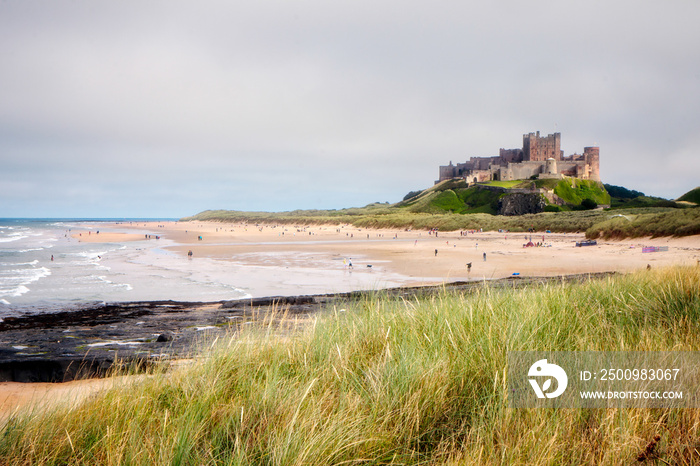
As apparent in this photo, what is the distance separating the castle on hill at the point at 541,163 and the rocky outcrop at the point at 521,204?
17.8m

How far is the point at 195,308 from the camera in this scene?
38.4 ft

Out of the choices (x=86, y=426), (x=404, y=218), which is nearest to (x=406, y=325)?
(x=86, y=426)

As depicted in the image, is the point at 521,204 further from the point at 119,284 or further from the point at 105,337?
the point at 105,337

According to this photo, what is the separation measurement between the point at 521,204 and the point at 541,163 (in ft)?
88.4

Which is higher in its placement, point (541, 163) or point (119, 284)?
point (541, 163)

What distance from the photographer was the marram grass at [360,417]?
94.0 inches

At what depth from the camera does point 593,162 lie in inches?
3829

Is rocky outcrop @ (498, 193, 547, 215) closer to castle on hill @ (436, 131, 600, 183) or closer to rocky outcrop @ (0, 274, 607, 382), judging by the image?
castle on hill @ (436, 131, 600, 183)

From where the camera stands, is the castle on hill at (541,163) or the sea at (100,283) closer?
the sea at (100,283)

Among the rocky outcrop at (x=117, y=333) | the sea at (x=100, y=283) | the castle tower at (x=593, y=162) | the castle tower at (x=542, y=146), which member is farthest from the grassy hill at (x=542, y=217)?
the sea at (x=100, y=283)

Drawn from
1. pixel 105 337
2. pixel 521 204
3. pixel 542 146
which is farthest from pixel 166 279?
pixel 542 146

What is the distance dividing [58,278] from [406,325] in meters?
19.5

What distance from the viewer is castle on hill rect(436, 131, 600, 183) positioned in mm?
95000

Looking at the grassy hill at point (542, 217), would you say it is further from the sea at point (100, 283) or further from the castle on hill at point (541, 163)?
the sea at point (100, 283)
